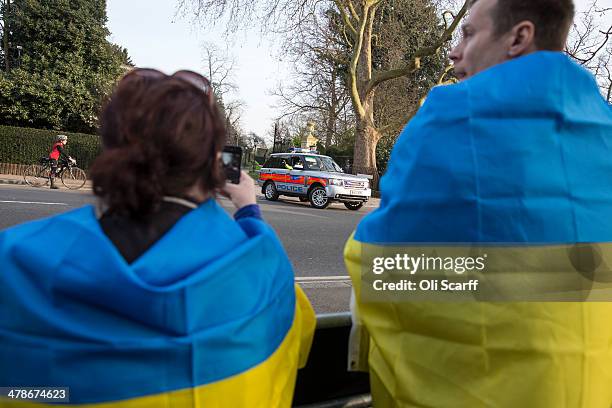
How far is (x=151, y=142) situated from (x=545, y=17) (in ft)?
3.40

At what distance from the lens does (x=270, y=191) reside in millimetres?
17719

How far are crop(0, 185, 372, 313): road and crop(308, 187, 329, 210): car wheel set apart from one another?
3.50 metres

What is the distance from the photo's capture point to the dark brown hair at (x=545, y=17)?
1.31 metres

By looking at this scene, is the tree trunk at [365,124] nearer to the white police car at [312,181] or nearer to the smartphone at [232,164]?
the white police car at [312,181]

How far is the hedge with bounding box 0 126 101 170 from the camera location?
64.8 feet

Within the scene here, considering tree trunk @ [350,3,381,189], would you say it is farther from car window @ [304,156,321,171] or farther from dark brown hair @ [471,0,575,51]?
dark brown hair @ [471,0,575,51]

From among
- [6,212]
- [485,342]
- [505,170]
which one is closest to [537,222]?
[505,170]

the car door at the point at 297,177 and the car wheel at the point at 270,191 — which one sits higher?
the car door at the point at 297,177

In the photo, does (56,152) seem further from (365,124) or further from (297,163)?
(365,124)

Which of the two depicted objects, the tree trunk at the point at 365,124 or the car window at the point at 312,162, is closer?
the car window at the point at 312,162

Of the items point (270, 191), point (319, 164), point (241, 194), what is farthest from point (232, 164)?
point (270, 191)

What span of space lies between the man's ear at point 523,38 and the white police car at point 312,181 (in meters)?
14.3

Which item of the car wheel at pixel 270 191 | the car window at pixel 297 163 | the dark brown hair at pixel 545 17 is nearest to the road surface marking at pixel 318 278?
the dark brown hair at pixel 545 17

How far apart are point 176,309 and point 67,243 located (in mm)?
255
